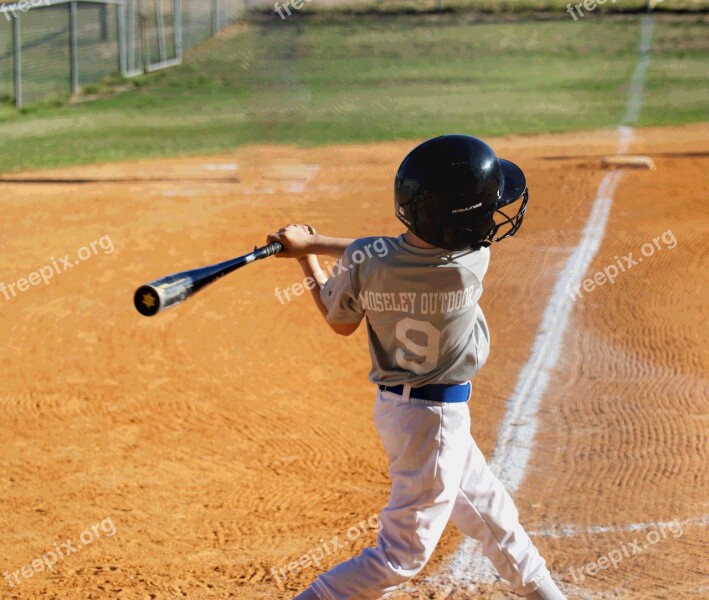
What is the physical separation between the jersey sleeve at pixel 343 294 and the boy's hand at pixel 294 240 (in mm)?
158

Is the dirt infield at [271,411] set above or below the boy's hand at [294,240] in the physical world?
below

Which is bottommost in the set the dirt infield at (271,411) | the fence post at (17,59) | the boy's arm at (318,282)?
the fence post at (17,59)

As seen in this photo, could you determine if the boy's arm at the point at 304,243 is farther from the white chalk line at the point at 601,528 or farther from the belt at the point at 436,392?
the white chalk line at the point at 601,528

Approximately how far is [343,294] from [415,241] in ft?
1.04

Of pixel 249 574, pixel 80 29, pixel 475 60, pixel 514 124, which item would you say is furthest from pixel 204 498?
pixel 475 60

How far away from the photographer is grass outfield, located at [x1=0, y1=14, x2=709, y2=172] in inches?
660

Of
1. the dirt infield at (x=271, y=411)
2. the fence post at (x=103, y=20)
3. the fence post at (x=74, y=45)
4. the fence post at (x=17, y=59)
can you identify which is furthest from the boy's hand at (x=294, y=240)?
the fence post at (x=103, y=20)

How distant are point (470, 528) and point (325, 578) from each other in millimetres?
564

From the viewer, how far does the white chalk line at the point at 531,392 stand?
4406 mm

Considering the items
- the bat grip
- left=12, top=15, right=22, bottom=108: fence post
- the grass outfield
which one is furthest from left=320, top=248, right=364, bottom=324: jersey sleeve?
left=12, top=15, right=22, bottom=108: fence post

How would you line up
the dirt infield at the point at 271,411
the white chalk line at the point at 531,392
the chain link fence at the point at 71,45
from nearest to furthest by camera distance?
the white chalk line at the point at 531,392 → the dirt infield at the point at 271,411 → the chain link fence at the point at 71,45

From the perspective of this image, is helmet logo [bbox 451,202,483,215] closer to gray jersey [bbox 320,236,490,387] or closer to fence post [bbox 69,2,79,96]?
gray jersey [bbox 320,236,490,387]

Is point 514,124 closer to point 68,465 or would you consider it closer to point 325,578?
point 68,465

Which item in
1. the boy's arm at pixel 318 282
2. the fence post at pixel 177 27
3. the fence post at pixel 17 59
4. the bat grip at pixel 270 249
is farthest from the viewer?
the fence post at pixel 177 27
